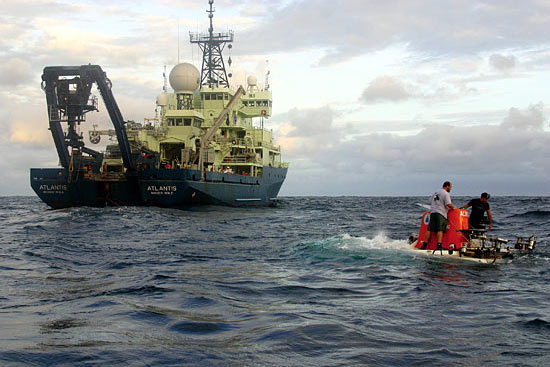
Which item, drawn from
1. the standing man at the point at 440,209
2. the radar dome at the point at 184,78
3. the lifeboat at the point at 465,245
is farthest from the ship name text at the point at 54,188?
the standing man at the point at 440,209

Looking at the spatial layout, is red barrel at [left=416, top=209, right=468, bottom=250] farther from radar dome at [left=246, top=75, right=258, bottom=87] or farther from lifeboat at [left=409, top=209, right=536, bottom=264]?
radar dome at [left=246, top=75, right=258, bottom=87]

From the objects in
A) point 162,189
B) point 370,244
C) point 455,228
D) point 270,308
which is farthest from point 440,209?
point 162,189

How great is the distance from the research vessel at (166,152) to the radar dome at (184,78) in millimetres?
94

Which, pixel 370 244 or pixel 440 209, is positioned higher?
pixel 440 209

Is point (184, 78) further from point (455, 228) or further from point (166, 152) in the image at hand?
point (455, 228)

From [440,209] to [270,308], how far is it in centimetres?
656

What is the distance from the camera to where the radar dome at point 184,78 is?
50719mm

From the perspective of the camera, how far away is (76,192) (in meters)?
38.7

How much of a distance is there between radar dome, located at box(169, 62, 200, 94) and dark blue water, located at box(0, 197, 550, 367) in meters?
36.9

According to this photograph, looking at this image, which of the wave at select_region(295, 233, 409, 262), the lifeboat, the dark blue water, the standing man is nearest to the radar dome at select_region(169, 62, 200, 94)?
the wave at select_region(295, 233, 409, 262)

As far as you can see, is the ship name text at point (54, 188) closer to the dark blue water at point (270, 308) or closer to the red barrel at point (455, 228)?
the dark blue water at point (270, 308)

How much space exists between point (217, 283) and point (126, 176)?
30.6 metres

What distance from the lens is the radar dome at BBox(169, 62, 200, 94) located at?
1997 inches

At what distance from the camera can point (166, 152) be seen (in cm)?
4575
